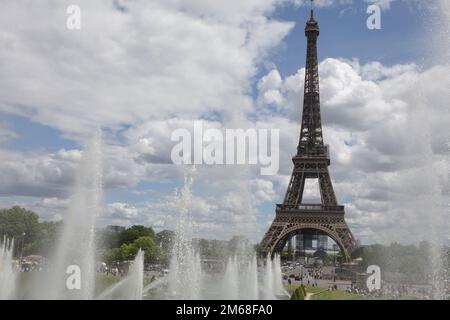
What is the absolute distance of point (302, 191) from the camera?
78.6m

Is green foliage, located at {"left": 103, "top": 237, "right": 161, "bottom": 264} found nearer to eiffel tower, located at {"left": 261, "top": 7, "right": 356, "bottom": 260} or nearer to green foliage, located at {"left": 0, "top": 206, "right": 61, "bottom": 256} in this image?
green foliage, located at {"left": 0, "top": 206, "right": 61, "bottom": 256}

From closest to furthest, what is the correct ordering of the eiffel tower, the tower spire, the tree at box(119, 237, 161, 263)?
the eiffel tower
the tree at box(119, 237, 161, 263)
the tower spire

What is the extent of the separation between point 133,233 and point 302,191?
38.3 meters

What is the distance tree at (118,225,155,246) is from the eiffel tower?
33.4 metres

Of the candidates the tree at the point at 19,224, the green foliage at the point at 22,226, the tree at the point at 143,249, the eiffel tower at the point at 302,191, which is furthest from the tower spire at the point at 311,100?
the tree at the point at 19,224

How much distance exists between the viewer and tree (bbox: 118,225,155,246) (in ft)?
316

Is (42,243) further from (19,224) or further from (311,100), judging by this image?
(311,100)

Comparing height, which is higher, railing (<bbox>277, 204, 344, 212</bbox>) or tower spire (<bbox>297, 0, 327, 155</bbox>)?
A: tower spire (<bbox>297, 0, 327, 155</bbox>)

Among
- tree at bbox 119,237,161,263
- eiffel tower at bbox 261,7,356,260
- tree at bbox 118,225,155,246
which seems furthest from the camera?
tree at bbox 118,225,155,246

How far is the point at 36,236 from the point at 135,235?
19.4 m

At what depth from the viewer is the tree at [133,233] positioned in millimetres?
96406

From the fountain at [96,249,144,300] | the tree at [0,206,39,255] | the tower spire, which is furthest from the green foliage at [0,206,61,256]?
the fountain at [96,249,144,300]
